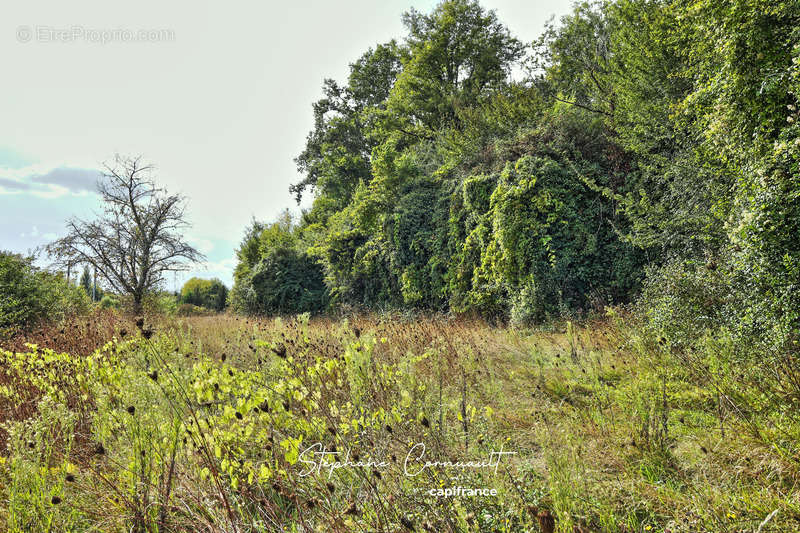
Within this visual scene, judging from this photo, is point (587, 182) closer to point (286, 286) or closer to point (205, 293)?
point (286, 286)

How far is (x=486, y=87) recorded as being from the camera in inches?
674

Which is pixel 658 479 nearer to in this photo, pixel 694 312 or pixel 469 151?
pixel 694 312

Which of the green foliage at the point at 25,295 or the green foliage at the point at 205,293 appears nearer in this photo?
the green foliage at the point at 25,295

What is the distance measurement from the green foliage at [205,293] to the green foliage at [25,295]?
1730 cm

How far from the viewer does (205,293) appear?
1147 inches

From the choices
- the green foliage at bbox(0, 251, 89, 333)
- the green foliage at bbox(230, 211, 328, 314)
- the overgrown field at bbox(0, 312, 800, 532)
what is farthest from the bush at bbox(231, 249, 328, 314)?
the overgrown field at bbox(0, 312, 800, 532)

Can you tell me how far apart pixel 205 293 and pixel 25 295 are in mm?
20350

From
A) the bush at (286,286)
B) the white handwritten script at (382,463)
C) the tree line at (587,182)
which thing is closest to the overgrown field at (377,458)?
the white handwritten script at (382,463)

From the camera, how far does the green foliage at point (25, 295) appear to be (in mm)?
8984

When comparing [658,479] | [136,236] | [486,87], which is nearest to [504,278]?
[658,479]

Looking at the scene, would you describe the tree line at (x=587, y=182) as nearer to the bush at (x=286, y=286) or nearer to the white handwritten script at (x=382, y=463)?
the bush at (x=286, y=286)

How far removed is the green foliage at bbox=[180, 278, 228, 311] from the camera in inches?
1109

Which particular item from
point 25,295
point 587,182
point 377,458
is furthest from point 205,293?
point 377,458

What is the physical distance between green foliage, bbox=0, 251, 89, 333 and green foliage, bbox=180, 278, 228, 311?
17299 mm
